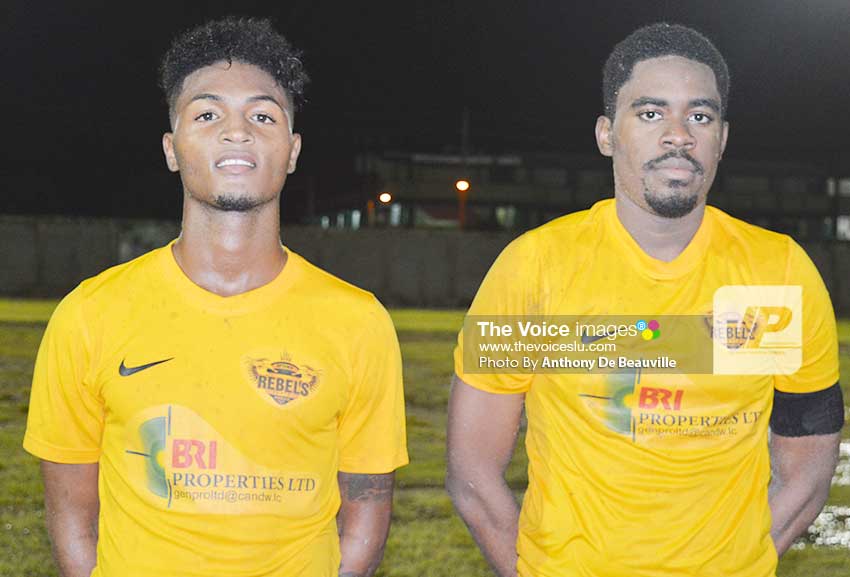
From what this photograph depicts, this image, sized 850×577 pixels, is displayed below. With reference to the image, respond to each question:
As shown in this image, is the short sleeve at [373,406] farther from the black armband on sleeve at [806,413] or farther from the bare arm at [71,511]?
the black armband on sleeve at [806,413]

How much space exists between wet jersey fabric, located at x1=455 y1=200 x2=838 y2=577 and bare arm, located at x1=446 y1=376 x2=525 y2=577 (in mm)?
50

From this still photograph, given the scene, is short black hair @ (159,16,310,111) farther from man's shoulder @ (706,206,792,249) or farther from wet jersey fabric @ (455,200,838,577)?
man's shoulder @ (706,206,792,249)

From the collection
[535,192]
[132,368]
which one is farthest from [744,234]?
[535,192]

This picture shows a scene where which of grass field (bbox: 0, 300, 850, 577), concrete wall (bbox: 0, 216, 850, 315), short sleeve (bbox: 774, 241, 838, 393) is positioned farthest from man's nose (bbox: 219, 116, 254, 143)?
concrete wall (bbox: 0, 216, 850, 315)

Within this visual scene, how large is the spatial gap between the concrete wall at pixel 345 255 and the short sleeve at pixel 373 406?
92.1ft

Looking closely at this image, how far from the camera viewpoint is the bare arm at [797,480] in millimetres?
3203

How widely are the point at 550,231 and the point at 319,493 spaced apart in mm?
1111

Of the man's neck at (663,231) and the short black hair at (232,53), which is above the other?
the short black hair at (232,53)

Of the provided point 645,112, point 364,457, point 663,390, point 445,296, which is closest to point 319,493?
point 364,457

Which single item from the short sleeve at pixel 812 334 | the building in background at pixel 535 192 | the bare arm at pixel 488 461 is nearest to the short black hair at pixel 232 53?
the bare arm at pixel 488 461

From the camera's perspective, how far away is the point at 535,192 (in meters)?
51.6

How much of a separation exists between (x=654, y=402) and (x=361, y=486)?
0.93 m

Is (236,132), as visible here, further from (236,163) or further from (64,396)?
(64,396)

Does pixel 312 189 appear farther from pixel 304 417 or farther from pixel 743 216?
pixel 304 417
